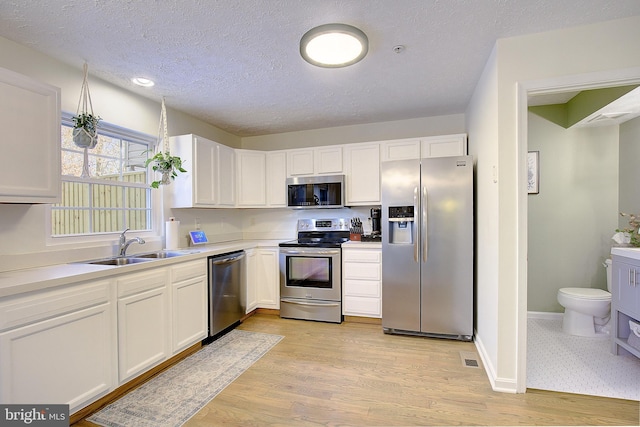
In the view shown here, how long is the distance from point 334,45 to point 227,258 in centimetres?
225

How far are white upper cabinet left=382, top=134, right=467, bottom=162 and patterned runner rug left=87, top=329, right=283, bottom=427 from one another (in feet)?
8.12

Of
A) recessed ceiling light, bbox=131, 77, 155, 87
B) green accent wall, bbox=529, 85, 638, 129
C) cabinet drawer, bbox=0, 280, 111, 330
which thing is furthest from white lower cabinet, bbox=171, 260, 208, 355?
green accent wall, bbox=529, 85, 638, 129

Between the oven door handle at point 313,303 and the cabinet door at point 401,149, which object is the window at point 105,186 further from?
the cabinet door at point 401,149

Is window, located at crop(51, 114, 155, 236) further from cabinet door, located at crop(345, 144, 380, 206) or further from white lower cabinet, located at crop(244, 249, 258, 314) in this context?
cabinet door, located at crop(345, 144, 380, 206)

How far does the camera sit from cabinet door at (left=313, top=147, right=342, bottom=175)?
3900mm

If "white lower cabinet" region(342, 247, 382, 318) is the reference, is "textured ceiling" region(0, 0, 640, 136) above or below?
above

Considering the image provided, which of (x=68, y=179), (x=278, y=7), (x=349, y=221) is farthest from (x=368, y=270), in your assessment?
(x=68, y=179)

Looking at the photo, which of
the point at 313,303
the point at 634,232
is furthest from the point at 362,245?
the point at 634,232

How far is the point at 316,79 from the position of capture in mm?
2711

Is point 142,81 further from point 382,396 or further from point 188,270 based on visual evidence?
point 382,396

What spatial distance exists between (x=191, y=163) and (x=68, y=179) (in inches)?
41.8

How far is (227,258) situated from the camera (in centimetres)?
323

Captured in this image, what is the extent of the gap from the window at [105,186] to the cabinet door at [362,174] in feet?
7.30

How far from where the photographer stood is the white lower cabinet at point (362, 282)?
11.1 ft
